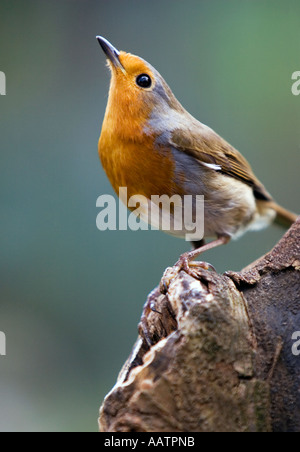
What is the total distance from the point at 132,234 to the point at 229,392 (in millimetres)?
2478

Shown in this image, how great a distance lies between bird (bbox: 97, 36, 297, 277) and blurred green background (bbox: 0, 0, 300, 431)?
1.20 m

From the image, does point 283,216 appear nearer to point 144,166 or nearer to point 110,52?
point 144,166

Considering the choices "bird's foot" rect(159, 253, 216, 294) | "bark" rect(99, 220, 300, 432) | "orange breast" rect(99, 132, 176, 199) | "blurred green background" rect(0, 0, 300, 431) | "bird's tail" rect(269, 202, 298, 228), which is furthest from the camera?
"blurred green background" rect(0, 0, 300, 431)

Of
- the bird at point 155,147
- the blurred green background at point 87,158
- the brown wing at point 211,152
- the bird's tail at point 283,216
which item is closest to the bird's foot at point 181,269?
the bird at point 155,147

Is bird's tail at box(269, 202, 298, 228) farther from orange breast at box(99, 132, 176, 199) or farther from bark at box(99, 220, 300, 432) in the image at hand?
bark at box(99, 220, 300, 432)

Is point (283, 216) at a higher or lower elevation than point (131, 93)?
lower

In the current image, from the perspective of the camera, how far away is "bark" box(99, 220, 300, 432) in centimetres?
172

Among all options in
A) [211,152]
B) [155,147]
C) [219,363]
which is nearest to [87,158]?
[211,152]

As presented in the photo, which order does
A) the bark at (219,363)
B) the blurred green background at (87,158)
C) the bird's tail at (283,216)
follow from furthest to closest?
the blurred green background at (87,158) → the bird's tail at (283,216) → the bark at (219,363)

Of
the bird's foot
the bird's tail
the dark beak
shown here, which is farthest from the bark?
the bird's tail

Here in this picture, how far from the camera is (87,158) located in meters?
4.36

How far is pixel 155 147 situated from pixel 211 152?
17.1 inches

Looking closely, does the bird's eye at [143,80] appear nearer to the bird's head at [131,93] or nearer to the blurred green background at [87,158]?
the bird's head at [131,93]

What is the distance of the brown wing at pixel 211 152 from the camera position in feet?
9.08
